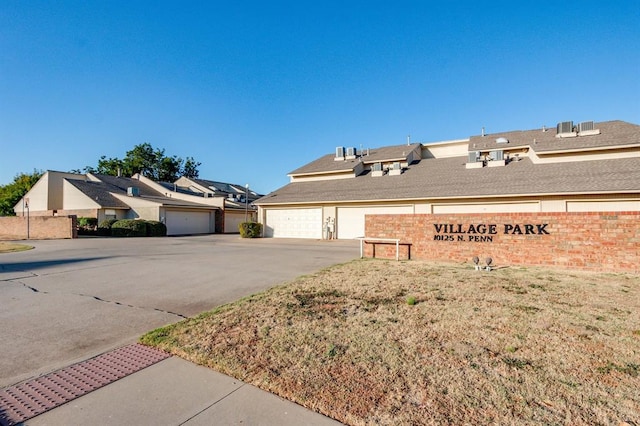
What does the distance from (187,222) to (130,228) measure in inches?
220

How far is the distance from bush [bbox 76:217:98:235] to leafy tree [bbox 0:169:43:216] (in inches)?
887

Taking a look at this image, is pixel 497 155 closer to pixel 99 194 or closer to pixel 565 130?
pixel 565 130

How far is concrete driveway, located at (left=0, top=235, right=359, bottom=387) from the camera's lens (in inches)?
153

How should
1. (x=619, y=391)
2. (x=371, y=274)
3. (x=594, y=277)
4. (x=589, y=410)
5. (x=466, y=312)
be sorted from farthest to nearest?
(x=371, y=274), (x=594, y=277), (x=466, y=312), (x=619, y=391), (x=589, y=410)

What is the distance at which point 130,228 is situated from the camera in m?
25.5

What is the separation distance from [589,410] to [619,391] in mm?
543

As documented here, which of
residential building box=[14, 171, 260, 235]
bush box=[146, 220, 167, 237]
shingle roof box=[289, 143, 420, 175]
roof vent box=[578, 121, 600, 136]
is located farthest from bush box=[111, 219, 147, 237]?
roof vent box=[578, 121, 600, 136]

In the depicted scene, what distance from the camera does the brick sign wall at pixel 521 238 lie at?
8375 millimetres

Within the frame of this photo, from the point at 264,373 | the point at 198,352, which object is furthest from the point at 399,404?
the point at 198,352

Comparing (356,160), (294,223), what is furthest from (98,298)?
(356,160)

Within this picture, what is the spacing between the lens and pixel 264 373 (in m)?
3.14

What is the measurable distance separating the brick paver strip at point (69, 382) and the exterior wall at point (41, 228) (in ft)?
81.9

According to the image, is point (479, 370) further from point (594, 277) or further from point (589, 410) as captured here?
point (594, 277)

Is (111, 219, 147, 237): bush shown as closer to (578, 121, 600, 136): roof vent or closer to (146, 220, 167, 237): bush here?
(146, 220, 167, 237): bush
